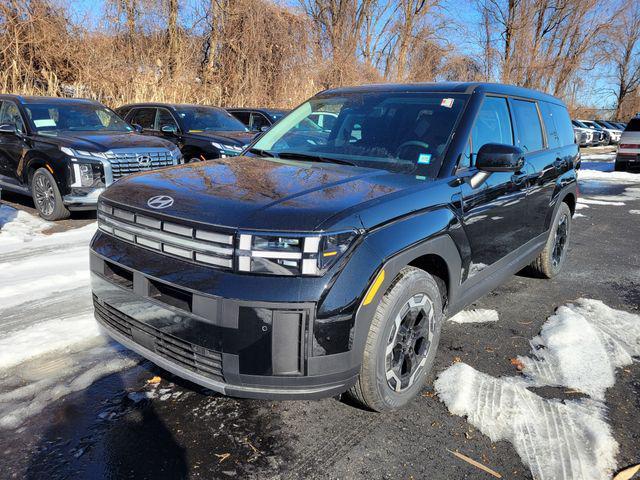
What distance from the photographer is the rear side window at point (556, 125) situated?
4.84m

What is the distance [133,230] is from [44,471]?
4.00 ft

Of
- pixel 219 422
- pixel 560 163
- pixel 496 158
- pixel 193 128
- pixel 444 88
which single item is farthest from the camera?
pixel 193 128

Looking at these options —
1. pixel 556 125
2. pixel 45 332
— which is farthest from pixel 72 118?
pixel 556 125

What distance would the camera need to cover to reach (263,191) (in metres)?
2.63

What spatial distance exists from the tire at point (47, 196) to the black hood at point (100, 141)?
1.68 feet

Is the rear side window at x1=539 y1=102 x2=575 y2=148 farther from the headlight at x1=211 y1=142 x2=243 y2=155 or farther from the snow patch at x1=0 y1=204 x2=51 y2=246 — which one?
the snow patch at x1=0 y1=204 x2=51 y2=246

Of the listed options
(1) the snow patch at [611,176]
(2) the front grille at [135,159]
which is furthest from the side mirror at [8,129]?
(1) the snow patch at [611,176]

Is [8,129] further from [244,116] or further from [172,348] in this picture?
[244,116]

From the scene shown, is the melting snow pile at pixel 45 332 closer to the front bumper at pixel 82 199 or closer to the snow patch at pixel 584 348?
the front bumper at pixel 82 199

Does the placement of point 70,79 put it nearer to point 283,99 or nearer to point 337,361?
point 283,99

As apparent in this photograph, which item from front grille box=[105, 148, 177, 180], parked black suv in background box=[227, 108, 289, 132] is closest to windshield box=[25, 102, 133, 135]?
front grille box=[105, 148, 177, 180]

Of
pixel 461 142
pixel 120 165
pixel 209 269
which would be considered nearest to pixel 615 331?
pixel 461 142

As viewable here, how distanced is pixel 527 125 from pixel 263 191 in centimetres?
284

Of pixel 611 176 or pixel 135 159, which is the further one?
pixel 611 176
